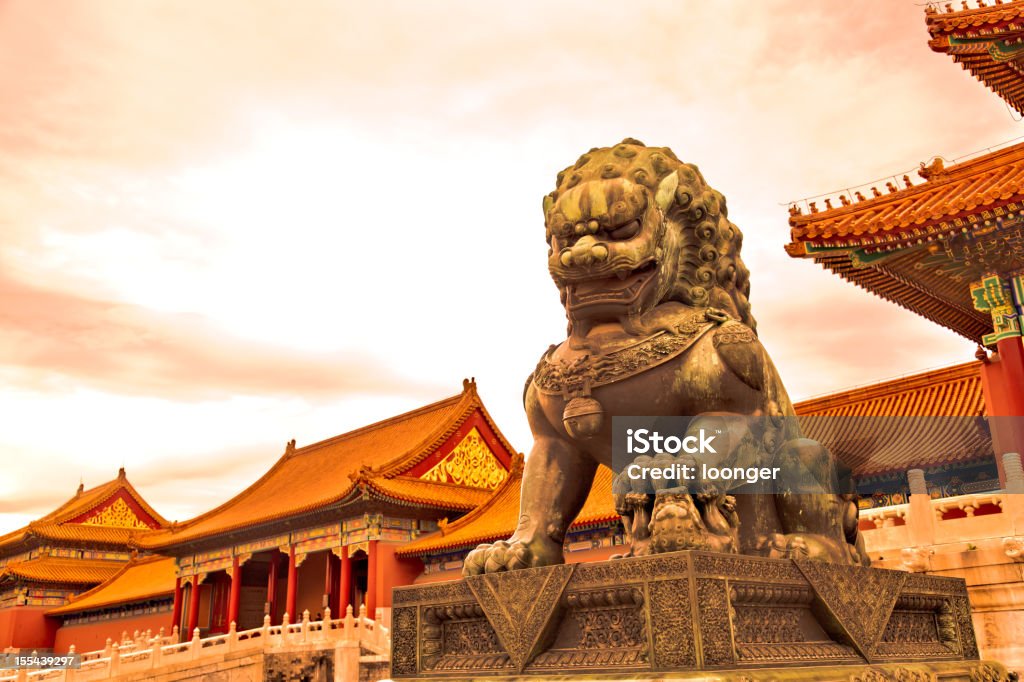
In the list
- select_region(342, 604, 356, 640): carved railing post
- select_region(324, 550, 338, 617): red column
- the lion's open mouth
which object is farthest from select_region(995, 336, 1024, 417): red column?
select_region(324, 550, 338, 617): red column

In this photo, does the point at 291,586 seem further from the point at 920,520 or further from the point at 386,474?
the point at 920,520

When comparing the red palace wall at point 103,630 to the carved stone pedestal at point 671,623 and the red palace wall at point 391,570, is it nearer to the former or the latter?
the red palace wall at point 391,570

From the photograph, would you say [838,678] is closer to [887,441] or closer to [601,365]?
[601,365]

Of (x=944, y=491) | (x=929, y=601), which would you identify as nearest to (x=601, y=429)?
(x=929, y=601)

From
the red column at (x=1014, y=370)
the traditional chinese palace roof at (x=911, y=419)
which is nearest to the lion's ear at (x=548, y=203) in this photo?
the red column at (x=1014, y=370)

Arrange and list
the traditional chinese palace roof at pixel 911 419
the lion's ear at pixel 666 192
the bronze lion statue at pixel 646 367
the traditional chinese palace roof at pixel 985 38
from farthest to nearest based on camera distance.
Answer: the traditional chinese palace roof at pixel 911 419 < the traditional chinese palace roof at pixel 985 38 < the lion's ear at pixel 666 192 < the bronze lion statue at pixel 646 367

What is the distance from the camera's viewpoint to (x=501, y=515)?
1945cm

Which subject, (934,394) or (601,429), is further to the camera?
(934,394)

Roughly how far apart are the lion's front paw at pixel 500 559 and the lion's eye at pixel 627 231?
47.9 inches

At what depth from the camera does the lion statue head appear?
318cm

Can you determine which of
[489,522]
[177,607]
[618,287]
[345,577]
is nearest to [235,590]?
[177,607]

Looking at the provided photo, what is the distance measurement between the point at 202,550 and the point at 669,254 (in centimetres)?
2480

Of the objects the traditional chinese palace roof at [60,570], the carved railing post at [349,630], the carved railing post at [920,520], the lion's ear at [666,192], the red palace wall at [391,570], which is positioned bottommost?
the carved railing post at [349,630]

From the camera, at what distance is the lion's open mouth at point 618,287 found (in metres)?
3.21
